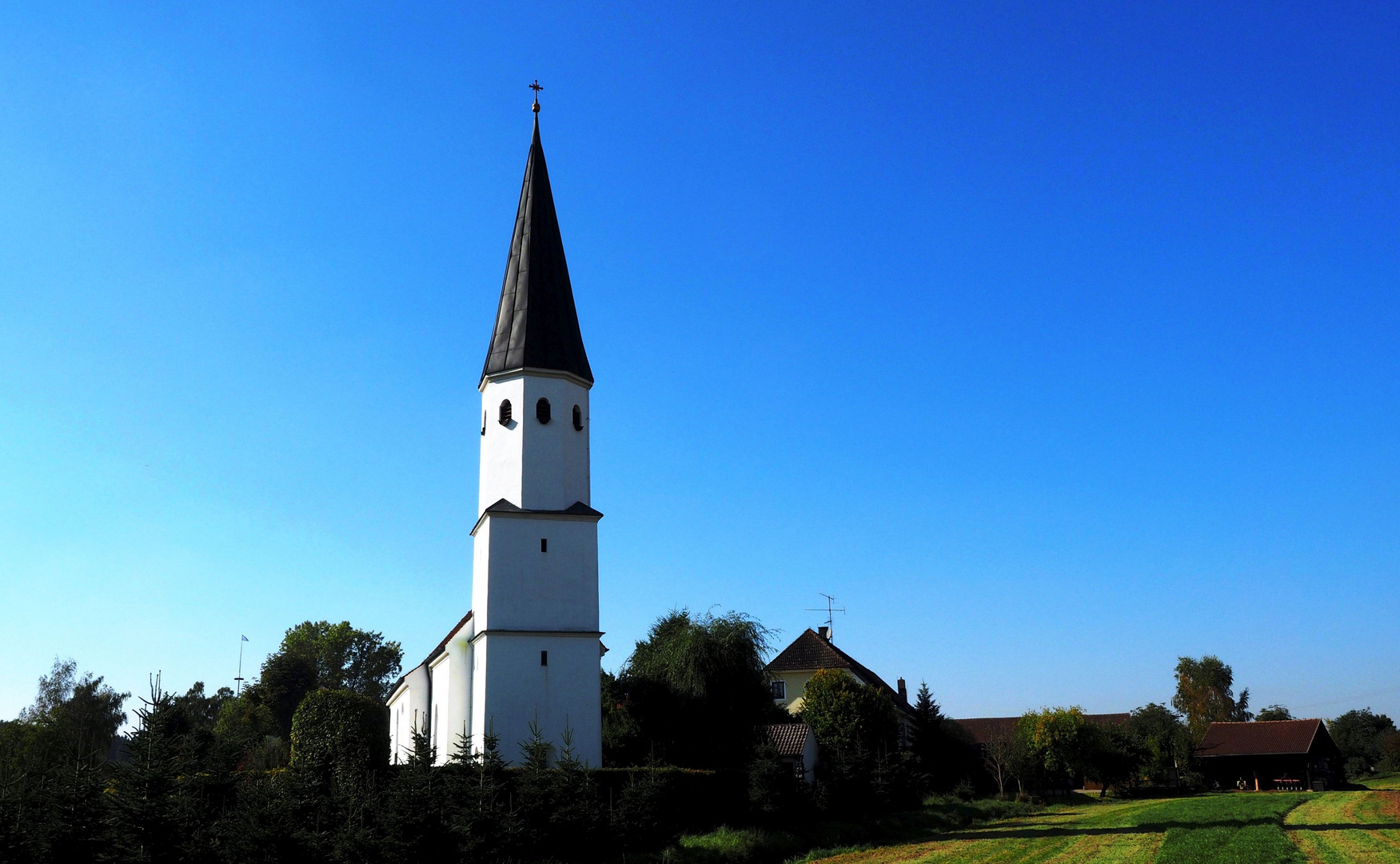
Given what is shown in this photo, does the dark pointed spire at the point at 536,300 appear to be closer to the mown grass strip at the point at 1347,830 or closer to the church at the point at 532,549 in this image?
the church at the point at 532,549

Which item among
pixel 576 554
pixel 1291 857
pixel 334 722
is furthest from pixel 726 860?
pixel 334 722

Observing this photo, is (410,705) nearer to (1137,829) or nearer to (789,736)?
(789,736)

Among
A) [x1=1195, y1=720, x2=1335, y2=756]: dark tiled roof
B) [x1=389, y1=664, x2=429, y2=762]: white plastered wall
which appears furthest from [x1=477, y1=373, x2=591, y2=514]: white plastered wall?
[x1=1195, y1=720, x2=1335, y2=756]: dark tiled roof

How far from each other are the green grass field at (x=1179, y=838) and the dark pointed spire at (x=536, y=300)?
1657cm

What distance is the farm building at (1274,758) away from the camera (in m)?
61.1

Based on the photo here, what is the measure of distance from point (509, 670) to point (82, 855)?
35.9 ft

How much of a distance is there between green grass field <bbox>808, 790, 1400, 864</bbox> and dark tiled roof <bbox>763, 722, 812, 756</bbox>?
711 cm

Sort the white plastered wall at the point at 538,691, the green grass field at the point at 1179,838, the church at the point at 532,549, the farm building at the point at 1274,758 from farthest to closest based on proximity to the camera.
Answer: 1. the farm building at the point at 1274,758
2. the church at the point at 532,549
3. the white plastered wall at the point at 538,691
4. the green grass field at the point at 1179,838

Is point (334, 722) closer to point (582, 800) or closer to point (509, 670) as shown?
point (509, 670)

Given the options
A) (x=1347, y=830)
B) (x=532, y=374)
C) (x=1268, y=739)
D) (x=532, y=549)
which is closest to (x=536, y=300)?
(x=532, y=374)

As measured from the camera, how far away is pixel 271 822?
1758 cm

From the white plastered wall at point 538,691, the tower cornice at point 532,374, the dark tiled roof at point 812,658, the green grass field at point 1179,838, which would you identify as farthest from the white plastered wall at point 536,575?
the dark tiled roof at point 812,658

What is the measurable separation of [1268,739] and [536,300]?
58307 mm

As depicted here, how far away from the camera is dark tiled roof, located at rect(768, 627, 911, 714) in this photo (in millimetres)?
53750
